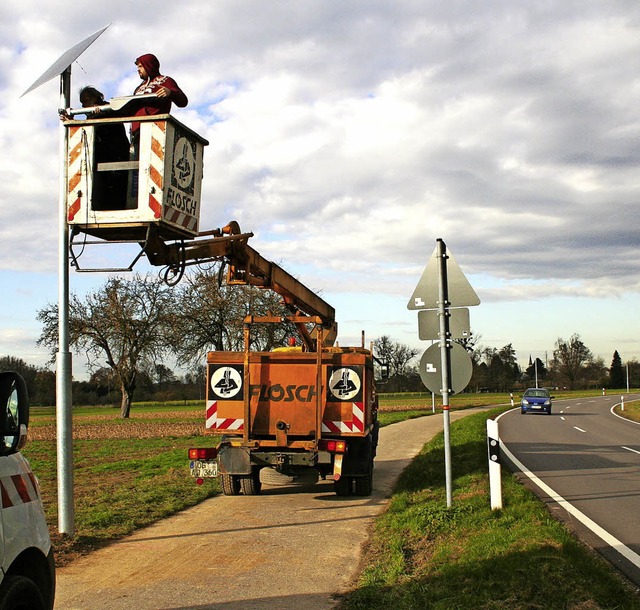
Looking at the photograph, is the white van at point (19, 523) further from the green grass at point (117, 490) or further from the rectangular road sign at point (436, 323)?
the rectangular road sign at point (436, 323)

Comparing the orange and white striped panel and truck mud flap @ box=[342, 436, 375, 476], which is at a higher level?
the orange and white striped panel

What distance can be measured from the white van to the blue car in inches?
1555

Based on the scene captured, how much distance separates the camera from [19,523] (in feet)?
10.9

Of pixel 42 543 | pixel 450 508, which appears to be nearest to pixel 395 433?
pixel 450 508

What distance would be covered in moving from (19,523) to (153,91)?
4.56 meters

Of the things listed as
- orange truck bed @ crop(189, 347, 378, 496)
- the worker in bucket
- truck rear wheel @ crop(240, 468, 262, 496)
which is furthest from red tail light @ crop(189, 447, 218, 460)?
the worker in bucket

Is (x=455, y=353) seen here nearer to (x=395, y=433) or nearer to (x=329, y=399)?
(x=329, y=399)

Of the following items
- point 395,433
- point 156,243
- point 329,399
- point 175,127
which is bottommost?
point 395,433

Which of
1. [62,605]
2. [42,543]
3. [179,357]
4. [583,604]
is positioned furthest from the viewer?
[179,357]

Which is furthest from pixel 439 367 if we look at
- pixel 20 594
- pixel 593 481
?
pixel 20 594

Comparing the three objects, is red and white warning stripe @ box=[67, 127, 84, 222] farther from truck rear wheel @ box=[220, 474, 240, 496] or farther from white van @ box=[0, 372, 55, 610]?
truck rear wheel @ box=[220, 474, 240, 496]

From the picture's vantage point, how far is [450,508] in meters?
8.76

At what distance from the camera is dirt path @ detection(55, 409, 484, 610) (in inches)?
223

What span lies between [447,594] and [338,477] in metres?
4.97
